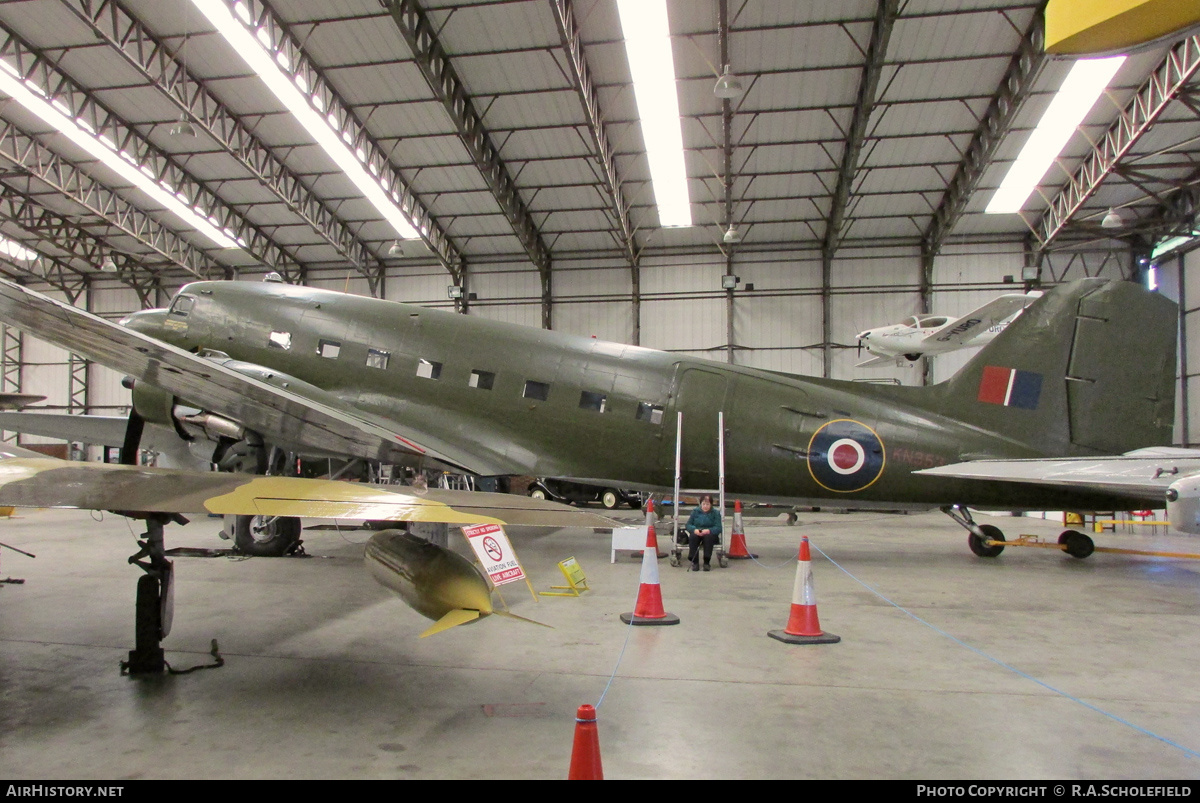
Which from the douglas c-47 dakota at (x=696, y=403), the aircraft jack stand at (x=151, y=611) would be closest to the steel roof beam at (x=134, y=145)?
the douglas c-47 dakota at (x=696, y=403)

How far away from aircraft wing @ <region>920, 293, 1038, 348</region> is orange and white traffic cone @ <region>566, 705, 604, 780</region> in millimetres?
23015

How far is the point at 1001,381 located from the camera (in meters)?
10.6

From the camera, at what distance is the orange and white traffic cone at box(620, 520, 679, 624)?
22.2 feet

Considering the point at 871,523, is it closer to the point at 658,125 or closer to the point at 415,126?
the point at 658,125

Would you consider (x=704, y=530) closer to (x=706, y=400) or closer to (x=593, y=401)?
(x=706, y=400)

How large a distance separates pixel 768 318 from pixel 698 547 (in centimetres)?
2379

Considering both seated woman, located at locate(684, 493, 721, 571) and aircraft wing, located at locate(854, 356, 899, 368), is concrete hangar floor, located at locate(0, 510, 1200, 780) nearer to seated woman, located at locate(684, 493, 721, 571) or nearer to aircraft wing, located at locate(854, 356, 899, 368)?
seated woman, located at locate(684, 493, 721, 571)

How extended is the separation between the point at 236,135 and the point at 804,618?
26.7 m

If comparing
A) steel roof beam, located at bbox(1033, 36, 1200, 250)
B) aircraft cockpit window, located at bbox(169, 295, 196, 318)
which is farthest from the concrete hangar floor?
steel roof beam, located at bbox(1033, 36, 1200, 250)

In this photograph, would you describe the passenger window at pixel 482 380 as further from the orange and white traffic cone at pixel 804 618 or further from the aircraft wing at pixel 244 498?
the aircraft wing at pixel 244 498

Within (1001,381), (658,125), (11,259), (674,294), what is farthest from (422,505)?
(11,259)

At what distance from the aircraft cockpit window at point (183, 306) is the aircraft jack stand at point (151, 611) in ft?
25.0

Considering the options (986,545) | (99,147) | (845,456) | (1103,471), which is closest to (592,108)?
(845,456)

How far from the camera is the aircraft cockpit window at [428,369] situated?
36.0ft
